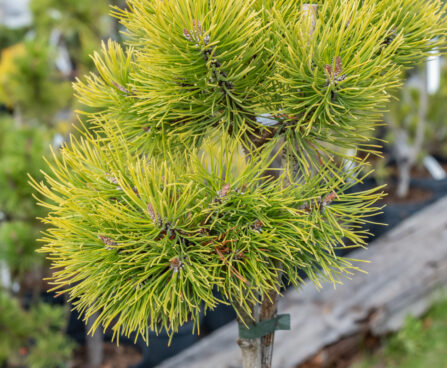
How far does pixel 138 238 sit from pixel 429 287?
1.64 metres

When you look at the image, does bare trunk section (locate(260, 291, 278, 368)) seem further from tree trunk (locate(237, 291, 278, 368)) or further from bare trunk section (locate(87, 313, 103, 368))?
bare trunk section (locate(87, 313, 103, 368))

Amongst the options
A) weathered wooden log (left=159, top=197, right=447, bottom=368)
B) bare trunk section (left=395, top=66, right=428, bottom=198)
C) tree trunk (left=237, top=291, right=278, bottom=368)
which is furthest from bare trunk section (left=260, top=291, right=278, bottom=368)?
bare trunk section (left=395, top=66, right=428, bottom=198)

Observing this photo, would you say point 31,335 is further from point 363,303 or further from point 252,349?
point 363,303

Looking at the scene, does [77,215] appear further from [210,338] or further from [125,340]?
[125,340]

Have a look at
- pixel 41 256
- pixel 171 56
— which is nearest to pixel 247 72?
pixel 171 56

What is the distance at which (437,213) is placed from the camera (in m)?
2.03

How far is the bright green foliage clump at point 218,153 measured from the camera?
46 centimetres

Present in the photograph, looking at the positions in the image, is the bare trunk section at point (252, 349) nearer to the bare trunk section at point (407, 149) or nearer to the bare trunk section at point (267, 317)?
the bare trunk section at point (267, 317)

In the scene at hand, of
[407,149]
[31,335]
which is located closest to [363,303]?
[31,335]

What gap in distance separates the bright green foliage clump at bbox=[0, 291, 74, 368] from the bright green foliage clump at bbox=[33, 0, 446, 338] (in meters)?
0.83

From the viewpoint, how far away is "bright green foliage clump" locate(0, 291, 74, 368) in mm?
1215

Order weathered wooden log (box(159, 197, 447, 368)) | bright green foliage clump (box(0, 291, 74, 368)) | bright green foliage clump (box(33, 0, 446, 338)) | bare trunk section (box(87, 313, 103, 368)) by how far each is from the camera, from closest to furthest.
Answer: bright green foliage clump (box(33, 0, 446, 338)) < bright green foliage clump (box(0, 291, 74, 368)) < weathered wooden log (box(159, 197, 447, 368)) < bare trunk section (box(87, 313, 103, 368))

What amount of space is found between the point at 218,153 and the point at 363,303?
4.09 ft

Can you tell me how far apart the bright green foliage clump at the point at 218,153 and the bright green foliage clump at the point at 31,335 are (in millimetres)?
835
